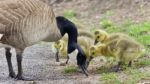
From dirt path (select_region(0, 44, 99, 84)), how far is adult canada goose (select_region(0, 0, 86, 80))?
0.27 metres

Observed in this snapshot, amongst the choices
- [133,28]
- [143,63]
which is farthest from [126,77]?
[133,28]

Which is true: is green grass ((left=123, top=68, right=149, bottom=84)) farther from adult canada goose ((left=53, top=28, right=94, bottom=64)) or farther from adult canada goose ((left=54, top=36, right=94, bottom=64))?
adult canada goose ((left=53, top=28, right=94, bottom=64))

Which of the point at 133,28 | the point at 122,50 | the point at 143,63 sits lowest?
the point at 133,28

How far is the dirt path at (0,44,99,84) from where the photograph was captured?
27.0ft

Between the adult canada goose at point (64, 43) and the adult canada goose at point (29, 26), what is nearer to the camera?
the adult canada goose at point (29, 26)

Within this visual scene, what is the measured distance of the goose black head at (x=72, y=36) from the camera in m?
8.68

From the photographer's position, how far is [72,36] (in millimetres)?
8750

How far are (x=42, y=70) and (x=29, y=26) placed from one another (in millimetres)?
1371

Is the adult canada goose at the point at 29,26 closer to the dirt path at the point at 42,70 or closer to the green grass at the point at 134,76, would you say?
the dirt path at the point at 42,70

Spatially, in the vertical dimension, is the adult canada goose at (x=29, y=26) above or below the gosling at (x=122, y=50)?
above

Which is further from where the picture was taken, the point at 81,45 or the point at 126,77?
the point at 81,45

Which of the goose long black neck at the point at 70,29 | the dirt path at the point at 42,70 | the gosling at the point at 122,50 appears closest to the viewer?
the dirt path at the point at 42,70

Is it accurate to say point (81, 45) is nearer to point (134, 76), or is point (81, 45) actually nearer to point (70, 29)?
point (70, 29)

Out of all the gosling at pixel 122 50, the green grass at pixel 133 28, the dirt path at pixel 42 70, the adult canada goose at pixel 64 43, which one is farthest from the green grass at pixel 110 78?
the green grass at pixel 133 28
